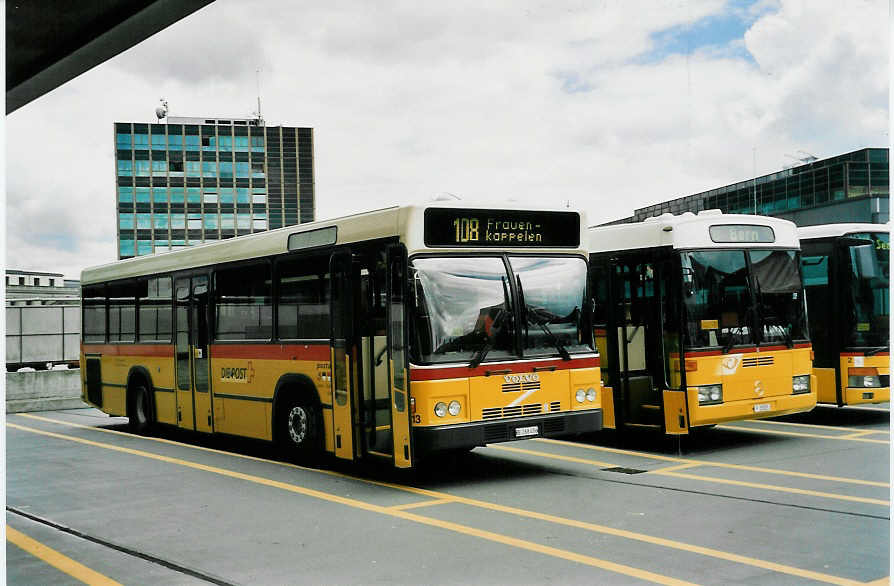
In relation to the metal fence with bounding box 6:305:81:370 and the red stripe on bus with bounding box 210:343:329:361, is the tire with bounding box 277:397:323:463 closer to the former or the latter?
the red stripe on bus with bounding box 210:343:329:361

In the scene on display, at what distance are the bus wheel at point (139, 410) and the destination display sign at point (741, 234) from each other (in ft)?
30.9

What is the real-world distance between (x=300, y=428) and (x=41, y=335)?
12.9m

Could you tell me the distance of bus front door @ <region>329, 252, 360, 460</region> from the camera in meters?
10.5

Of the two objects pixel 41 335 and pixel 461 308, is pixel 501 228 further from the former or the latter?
pixel 41 335

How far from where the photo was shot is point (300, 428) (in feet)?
37.8

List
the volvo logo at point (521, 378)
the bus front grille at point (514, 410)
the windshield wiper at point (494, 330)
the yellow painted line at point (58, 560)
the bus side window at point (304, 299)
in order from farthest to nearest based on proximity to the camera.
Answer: the bus side window at point (304, 299) < the volvo logo at point (521, 378) < the bus front grille at point (514, 410) < the windshield wiper at point (494, 330) < the yellow painted line at point (58, 560)

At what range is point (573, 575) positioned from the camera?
20.6 ft

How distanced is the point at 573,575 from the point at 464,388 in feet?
11.4

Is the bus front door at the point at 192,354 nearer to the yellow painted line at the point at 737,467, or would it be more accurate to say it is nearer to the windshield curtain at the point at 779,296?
the yellow painted line at the point at 737,467

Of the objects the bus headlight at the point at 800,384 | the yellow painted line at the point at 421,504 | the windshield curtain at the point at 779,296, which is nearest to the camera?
the yellow painted line at the point at 421,504

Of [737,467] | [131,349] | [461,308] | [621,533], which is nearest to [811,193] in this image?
[131,349]

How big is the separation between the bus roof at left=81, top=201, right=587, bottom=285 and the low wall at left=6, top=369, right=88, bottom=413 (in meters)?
6.17

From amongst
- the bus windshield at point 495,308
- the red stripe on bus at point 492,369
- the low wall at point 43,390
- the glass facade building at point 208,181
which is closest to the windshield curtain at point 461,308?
the bus windshield at point 495,308

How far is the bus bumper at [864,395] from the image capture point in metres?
13.5
